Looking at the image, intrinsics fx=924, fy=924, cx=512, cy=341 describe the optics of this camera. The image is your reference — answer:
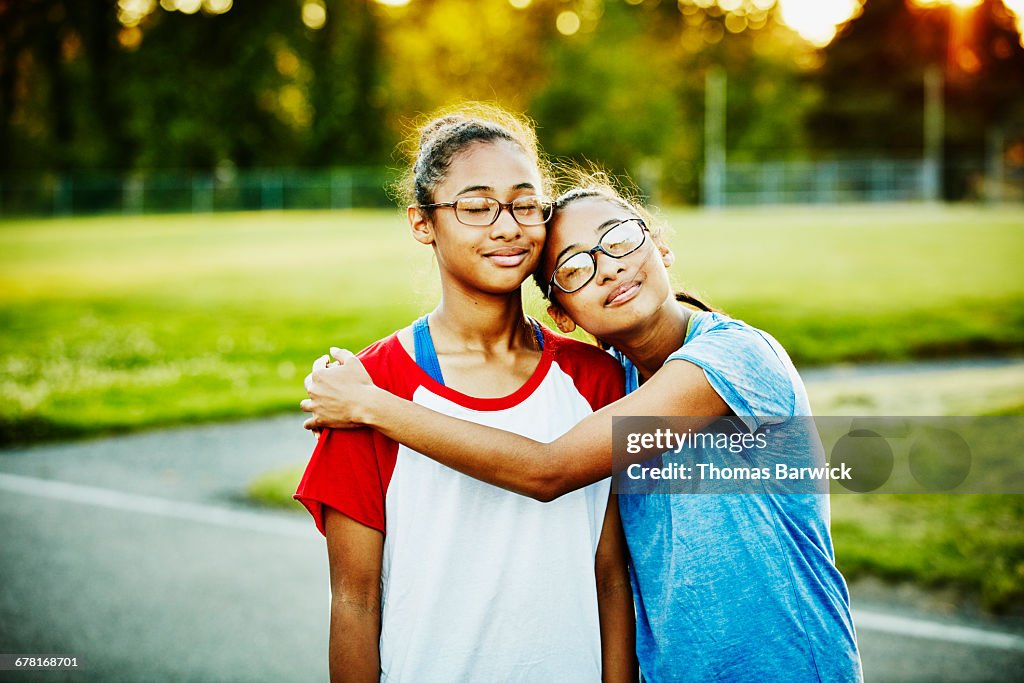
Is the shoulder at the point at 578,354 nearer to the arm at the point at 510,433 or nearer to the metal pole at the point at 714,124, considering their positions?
the arm at the point at 510,433

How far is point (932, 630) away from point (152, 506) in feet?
16.6

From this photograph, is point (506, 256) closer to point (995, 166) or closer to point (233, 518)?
point (233, 518)

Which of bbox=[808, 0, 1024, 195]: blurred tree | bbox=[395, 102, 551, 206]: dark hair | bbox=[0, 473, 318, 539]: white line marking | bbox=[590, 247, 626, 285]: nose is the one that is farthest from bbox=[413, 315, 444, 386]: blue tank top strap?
bbox=[808, 0, 1024, 195]: blurred tree

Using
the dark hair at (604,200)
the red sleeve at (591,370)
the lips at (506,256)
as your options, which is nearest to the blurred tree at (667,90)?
the dark hair at (604,200)

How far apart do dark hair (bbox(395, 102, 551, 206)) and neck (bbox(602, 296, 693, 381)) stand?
475 mm

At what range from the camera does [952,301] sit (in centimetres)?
1441

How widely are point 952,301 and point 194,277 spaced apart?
14.3m

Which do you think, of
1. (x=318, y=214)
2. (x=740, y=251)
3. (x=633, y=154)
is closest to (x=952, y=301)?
(x=740, y=251)

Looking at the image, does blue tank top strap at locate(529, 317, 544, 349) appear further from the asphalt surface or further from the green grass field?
the asphalt surface

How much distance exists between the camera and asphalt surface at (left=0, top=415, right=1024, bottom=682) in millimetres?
4266

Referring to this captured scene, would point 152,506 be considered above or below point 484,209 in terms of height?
below

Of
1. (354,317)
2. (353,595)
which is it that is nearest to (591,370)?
(353,595)

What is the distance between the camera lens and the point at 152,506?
259 inches

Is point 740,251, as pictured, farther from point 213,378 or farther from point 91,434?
point 91,434
